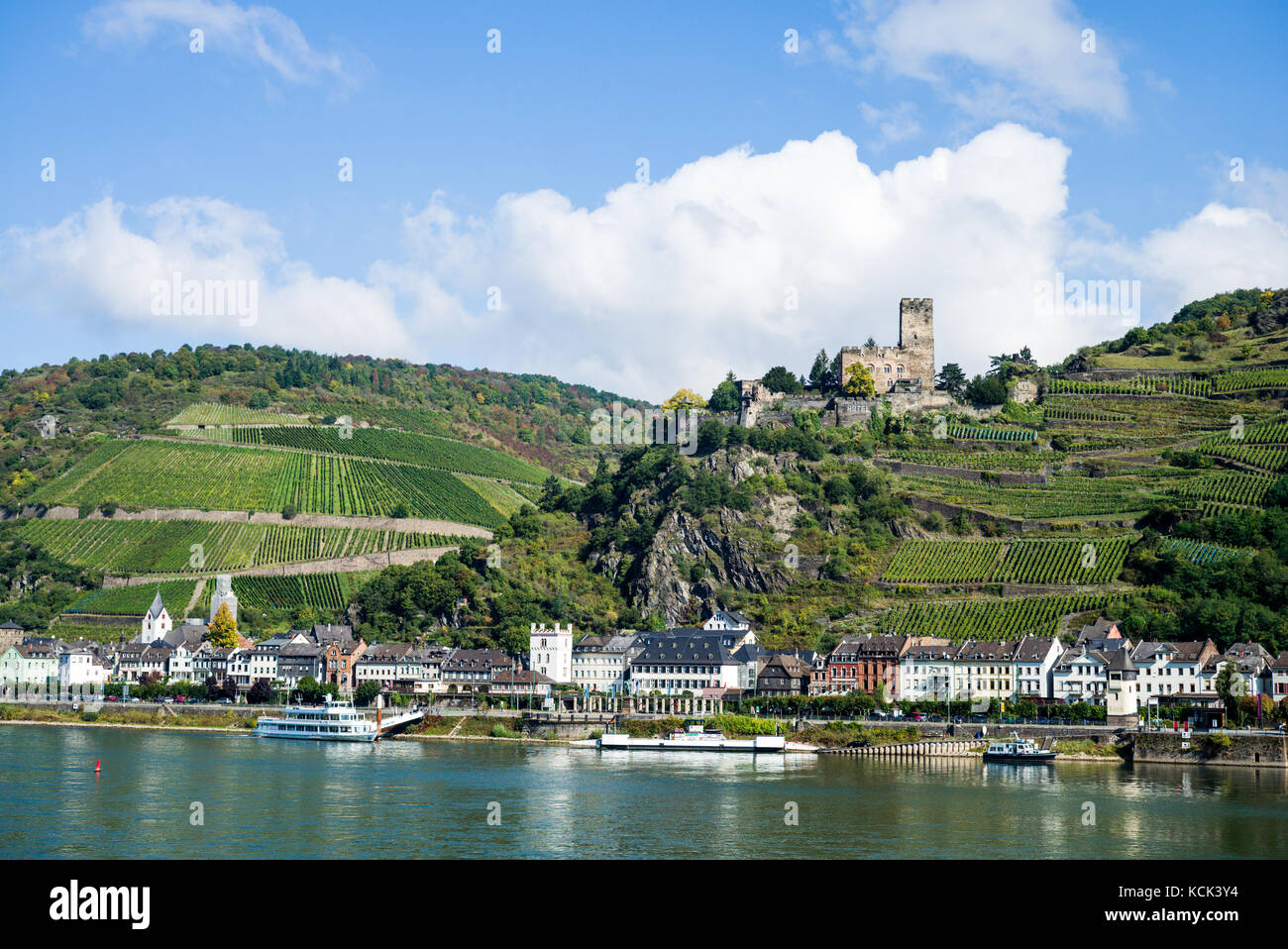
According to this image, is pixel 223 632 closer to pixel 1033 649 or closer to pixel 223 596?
pixel 223 596

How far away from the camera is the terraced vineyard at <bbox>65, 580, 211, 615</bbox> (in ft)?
329

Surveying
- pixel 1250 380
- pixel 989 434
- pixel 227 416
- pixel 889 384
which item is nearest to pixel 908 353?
pixel 889 384

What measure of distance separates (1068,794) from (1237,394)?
6478cm

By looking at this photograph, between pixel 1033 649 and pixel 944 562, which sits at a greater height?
pixel 944 562

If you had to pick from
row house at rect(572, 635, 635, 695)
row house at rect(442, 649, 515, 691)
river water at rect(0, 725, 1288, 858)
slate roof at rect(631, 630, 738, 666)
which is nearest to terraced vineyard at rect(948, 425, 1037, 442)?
slate roof at rect(631, 630, 738, 666)

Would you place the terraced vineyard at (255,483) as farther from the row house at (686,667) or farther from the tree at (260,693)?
the row house at (686,667)

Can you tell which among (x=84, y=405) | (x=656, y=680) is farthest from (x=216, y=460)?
(x=656, y=680)

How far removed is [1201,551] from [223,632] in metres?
58.3

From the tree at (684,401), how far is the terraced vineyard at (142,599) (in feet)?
123

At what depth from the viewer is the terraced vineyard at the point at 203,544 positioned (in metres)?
104

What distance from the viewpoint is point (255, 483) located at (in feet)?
378

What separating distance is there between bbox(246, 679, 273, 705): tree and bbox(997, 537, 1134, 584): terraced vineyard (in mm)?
41406

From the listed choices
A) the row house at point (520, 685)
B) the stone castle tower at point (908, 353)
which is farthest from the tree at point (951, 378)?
the row house at point (520, 685)
